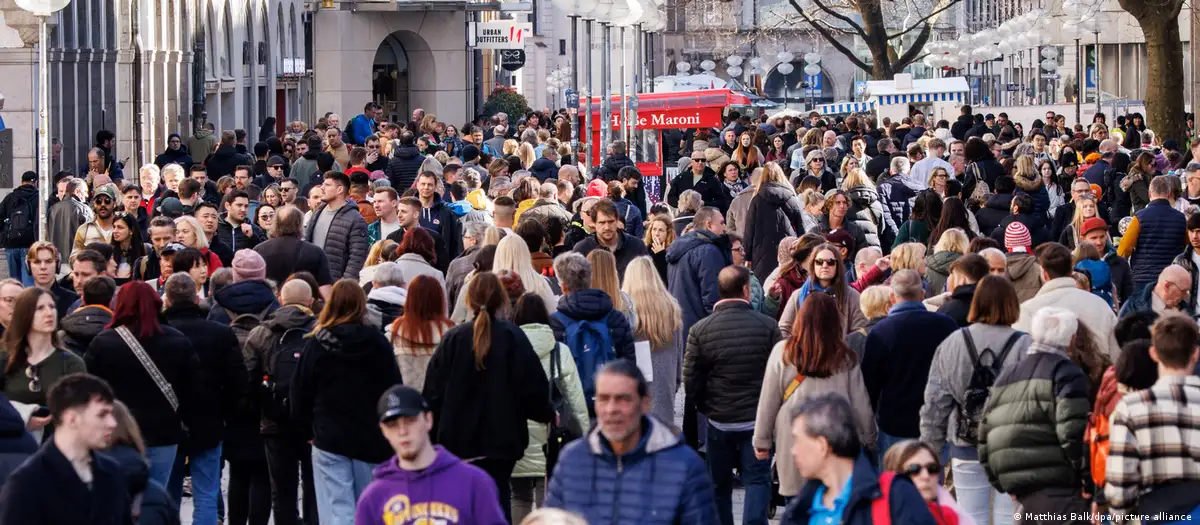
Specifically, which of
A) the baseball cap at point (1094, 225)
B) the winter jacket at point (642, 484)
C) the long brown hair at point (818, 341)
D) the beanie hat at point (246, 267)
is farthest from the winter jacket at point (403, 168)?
the winter jacket at point (642, 484)

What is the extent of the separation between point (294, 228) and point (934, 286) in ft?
13.2

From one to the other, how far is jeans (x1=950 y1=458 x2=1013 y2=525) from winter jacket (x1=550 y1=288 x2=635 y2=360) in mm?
1653

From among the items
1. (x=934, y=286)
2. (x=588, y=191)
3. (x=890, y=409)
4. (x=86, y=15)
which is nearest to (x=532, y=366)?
(x=890, y=409)

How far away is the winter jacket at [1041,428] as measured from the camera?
26.6 ft

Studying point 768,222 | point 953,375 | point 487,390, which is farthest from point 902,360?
point 768,222

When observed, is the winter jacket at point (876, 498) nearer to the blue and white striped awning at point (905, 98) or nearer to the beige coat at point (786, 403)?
the beige coat at point (786, 403)

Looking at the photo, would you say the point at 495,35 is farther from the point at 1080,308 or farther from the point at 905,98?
the point at 1080,308

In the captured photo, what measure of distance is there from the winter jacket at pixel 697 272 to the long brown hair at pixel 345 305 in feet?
12.7

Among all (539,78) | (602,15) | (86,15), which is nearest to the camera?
(602,15)

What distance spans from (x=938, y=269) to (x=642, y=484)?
631cm

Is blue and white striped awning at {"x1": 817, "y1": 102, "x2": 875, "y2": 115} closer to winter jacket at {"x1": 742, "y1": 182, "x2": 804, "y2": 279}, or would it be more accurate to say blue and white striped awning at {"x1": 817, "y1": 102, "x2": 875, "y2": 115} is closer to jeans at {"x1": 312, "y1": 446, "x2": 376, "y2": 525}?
winter jacket at {"x1": 742, "y1": 182, "x2": 804, "y2": 279}

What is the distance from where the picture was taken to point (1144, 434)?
7.37 meters

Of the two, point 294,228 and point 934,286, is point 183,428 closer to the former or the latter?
point 294,228

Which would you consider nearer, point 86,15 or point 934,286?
point 934,286
